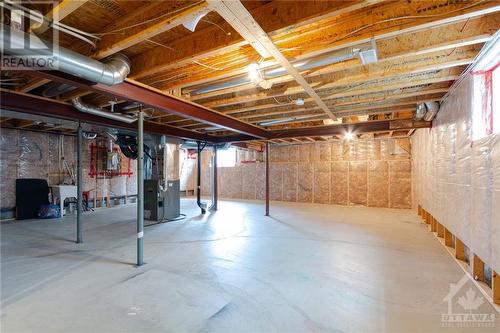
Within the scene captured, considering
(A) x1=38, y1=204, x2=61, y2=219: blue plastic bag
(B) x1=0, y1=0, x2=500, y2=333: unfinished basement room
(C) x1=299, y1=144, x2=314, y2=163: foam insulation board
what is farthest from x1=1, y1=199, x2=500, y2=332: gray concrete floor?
(C) x1=299, y1=144, x2=314, y2=163: foam insulation board

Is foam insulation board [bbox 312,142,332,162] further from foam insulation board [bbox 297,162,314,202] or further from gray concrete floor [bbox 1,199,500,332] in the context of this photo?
gray concrete floor [bbox 1,199,500,332]

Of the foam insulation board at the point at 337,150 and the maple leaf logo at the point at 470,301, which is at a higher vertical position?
the foam insulation board at the point at 337,150

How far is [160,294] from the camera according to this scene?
7.36 ft

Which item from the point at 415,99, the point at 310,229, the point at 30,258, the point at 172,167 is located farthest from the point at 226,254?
the point at 415,99

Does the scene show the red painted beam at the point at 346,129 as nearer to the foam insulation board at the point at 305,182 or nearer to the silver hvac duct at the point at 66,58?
the foam insulation board at the point at 305,182

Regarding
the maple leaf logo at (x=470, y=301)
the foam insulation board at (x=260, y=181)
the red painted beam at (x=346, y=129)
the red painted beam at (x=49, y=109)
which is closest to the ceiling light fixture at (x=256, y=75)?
the maple leaf logo at (x=470, y=301)

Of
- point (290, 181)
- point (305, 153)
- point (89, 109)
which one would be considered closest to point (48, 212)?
point (89, 109)

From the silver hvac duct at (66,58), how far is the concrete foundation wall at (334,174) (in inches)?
285

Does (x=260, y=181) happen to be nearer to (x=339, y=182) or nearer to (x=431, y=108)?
(x=339, y=182)

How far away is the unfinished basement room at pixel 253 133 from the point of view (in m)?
1.79

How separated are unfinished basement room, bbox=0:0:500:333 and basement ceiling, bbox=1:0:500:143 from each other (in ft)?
0.05

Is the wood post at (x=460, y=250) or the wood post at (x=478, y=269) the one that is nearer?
the wood post at (x=478, y=269)

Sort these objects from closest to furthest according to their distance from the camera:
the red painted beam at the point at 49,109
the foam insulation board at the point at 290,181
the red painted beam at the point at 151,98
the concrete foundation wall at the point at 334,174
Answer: the red painted beam at the point at 151,98
the red painted beam at the point at 49,109
the concrete foundation wall at the point at 334,174
the foam insulation board at the point at 290,181

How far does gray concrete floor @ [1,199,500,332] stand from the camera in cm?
184
